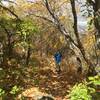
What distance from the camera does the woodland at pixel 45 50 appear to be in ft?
46.2

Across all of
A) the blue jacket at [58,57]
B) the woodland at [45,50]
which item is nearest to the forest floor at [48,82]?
the woodland at [45,50]

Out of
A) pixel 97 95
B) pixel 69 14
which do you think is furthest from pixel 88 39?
pixel 97 95

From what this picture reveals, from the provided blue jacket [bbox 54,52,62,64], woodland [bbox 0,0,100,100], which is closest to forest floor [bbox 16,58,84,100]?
woodland [bbox 0,0,100,100]

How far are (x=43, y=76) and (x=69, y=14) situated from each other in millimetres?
5428

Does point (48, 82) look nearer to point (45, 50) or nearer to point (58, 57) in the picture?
point (58, 57)

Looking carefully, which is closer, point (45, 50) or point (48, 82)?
point (48, 82)

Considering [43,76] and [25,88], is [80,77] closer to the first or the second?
[43,76]

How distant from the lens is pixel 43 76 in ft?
64.1

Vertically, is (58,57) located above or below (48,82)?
above

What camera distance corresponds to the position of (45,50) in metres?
25.0

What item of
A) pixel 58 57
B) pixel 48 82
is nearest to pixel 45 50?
pixel 58 57

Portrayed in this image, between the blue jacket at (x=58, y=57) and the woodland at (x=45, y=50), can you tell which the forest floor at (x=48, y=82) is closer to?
the woodland at (x=45, y=50)

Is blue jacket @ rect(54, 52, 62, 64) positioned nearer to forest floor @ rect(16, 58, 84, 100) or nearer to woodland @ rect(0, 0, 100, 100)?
woodland @ rect(0, 0, 100, 100)

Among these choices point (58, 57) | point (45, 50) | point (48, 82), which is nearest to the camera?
point (48, 82)
